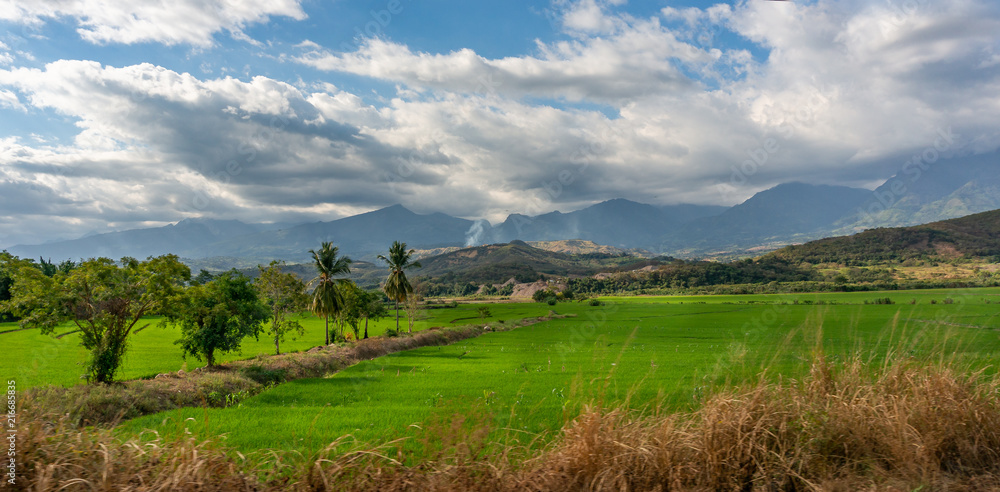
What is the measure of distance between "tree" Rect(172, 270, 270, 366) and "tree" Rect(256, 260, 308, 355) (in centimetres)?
872

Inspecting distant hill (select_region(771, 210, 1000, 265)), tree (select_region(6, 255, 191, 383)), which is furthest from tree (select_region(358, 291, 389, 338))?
distant hill (select_region(771, 210, 1000, 265))

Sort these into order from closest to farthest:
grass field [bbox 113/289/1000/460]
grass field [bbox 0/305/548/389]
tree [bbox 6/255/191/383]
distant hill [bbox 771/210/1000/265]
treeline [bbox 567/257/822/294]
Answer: grass field [bbox 113/289/1000/460] < tree [bbox 6/255/191/383] < grass field [bbox 0/305/548/389] < treeline [bbox 567/257/822/294] < distant hill [bbox 771/210/1000/265]

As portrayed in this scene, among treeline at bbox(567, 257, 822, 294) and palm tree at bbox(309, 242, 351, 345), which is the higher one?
palm tree at bbox(309, 242, 351, 345)

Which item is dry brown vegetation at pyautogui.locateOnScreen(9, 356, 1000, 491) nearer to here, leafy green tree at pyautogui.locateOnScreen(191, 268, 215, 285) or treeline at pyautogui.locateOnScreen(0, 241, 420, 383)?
treeline at pyautogui.locateOnScreen(0, 241, 420, 383)

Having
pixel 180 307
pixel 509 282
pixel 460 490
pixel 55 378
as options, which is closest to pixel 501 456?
pixel 460 490

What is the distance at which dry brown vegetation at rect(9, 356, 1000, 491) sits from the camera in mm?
4672

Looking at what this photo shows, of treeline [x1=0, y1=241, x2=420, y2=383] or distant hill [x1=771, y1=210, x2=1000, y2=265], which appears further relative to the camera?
distant hill [x1=771, y1=210, x2=1000, y2=265]

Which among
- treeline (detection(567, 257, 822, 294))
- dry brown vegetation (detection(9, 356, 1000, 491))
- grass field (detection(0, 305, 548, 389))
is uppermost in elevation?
dry brown vegetation (detection(9, 356, 1000, 491))

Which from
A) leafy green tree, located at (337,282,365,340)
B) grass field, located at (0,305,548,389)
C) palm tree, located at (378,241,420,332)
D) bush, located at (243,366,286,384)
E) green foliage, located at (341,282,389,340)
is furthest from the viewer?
palm tree, located at (378,241,420,332)

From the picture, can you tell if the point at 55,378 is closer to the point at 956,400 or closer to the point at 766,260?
the point at 956,400

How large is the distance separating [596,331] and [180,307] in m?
43.7

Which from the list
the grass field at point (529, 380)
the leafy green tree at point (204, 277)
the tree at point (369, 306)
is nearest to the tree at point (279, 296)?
the tree at point (369, 306)

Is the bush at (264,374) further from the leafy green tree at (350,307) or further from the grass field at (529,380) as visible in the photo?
the leafy green tree at (350,307)

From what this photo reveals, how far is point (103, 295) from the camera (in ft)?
62.6
